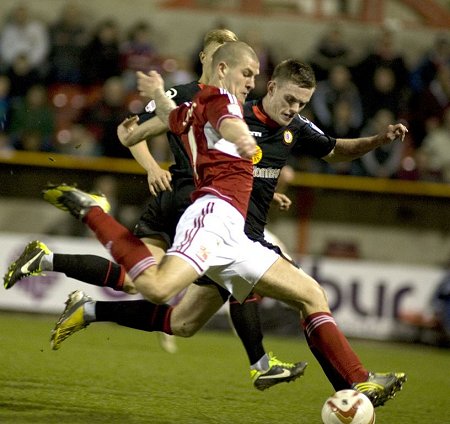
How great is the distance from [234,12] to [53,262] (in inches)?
380

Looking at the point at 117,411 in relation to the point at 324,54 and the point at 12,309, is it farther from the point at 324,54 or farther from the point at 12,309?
the point at 324,54

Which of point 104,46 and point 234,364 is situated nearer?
point 234,364

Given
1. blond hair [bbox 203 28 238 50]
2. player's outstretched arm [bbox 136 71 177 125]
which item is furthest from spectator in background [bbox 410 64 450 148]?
player's outstretched arm [bbox 136 71 177 125]

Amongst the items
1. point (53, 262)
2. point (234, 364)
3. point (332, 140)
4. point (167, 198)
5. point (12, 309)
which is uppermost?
point (332, 140)

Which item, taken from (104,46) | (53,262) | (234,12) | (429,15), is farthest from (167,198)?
(429,15)

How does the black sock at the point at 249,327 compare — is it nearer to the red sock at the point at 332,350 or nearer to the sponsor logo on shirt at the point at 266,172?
the red sock at the point at 332,350

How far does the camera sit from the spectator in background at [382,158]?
12.8 metres

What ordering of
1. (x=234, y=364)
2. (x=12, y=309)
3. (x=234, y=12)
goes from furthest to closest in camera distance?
1. (x=234, y=12)
2. (x=12, y=309)
3. (x=234, y=364)

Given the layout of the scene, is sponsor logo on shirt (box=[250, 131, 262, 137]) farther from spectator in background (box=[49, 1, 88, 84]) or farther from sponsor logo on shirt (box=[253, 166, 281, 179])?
spectator in background (box=[49, 1, 88, 84])

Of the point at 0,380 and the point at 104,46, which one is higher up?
the point at 104,46

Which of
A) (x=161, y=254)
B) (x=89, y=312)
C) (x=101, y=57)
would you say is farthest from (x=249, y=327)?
(x=101, y=57)

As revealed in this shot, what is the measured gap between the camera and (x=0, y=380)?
21.2 feet

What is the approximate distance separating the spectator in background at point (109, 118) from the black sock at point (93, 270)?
633 cm

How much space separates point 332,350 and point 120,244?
1284mm
